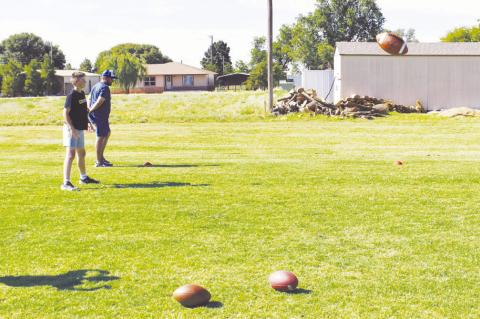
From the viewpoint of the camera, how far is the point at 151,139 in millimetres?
20625

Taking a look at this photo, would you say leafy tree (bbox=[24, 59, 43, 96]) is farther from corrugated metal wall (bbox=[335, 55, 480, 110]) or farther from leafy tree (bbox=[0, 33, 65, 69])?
corrugated metal wall (bbox=[335, 55, 480, 110])

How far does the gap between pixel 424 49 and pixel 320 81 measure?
5981 mm

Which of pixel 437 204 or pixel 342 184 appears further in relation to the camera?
pixel 342 184

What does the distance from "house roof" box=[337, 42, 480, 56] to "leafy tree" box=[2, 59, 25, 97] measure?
2108 inches

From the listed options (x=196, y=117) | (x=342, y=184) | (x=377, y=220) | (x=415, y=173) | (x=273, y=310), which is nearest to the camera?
(x=273, y=310)

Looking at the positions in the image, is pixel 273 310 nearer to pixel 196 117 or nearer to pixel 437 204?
pixel 437 204

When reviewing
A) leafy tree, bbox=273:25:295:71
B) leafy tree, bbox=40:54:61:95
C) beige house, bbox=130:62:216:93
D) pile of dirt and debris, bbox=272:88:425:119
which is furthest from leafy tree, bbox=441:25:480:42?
pile of dirt and debris, bbox=272:88:425:119

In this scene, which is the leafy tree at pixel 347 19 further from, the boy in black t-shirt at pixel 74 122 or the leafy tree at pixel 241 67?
the boy in black t-shirt at pixel 74 122

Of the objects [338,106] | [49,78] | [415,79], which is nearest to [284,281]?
[338,106]

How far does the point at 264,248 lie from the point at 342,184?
4.20m

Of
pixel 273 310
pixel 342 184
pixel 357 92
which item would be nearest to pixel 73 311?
pixel 273 310

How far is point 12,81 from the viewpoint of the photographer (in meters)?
78.2

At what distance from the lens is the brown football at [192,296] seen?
16.1 ft

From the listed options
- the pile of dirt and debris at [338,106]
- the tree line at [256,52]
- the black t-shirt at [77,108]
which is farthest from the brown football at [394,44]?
the tree line at [256,52]
